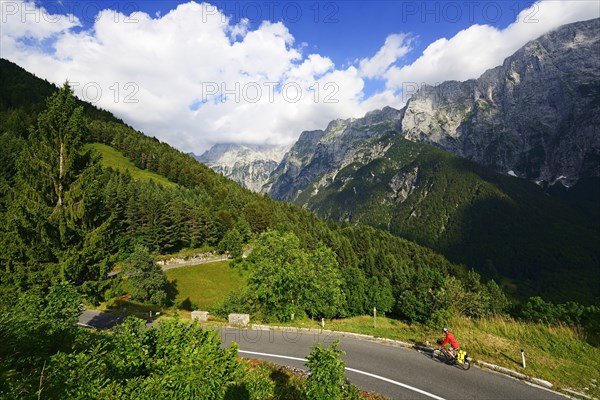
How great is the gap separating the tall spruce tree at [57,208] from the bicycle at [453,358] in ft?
72.6

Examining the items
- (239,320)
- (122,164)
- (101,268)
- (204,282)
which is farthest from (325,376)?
(122,164)

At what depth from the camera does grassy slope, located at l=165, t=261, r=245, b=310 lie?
5344 cm

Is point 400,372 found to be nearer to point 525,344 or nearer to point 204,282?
point 525,344

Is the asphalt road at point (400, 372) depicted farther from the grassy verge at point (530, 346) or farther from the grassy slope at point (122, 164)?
the grassy slope at point (122, 164)

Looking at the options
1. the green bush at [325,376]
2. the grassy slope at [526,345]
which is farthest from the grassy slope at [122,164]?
the green bush at [325,376]

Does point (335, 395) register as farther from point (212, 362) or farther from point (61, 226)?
point (61, 226)

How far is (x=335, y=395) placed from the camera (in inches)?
408

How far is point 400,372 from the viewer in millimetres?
16141

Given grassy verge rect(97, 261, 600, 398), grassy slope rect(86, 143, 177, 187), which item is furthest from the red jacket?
grassy slope rect(86, 143, 177, 187)

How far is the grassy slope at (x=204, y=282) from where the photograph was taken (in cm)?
5344

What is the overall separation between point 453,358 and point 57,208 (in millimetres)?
26112

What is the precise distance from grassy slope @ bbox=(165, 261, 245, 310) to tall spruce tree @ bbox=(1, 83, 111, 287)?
3251cm

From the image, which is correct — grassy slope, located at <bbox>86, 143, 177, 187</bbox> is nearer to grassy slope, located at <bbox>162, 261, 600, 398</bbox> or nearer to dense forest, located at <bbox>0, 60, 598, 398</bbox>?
dense forest, located at <bbox>0, 60, 598, 398</bbox>

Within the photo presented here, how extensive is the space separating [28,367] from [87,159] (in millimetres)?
18577
